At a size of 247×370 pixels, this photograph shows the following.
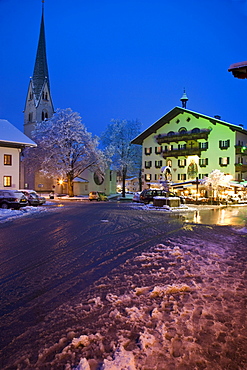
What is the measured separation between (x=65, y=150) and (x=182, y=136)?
19.7 metres

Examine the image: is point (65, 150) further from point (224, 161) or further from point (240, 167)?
point (240, 167)

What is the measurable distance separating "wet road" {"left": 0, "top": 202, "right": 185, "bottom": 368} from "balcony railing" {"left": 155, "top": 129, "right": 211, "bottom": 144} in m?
38.0

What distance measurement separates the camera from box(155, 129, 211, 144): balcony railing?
Result: 47.3 m

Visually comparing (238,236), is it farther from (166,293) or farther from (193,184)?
(193,184)

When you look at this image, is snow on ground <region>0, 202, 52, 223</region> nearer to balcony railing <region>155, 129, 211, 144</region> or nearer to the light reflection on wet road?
the light reflection on wet road

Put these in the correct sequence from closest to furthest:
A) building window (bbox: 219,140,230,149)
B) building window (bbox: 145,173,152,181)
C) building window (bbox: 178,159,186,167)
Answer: building window (bbox: 219,140,230,149) → building window (bbox: 178,159,186,167) → building window (bbox: 145,173,152,181)

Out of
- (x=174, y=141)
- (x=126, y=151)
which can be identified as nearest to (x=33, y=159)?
(x=126, y=151)

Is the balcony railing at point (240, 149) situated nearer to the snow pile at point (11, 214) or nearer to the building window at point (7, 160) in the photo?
the building window at point (7, 160)

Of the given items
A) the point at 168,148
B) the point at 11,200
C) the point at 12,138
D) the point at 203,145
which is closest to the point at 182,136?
the point at 203,145

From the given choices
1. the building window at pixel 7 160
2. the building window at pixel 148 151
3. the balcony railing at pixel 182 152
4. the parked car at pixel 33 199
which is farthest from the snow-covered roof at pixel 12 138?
the building window at pixel 148 151

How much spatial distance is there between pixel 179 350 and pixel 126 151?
51381mm

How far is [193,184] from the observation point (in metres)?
45.4

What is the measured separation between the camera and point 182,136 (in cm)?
4975

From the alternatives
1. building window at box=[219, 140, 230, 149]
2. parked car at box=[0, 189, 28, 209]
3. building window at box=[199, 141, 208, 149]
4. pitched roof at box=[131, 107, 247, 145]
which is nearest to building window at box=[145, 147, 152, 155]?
pitched roof at box=[131, 107, 247, 145]
